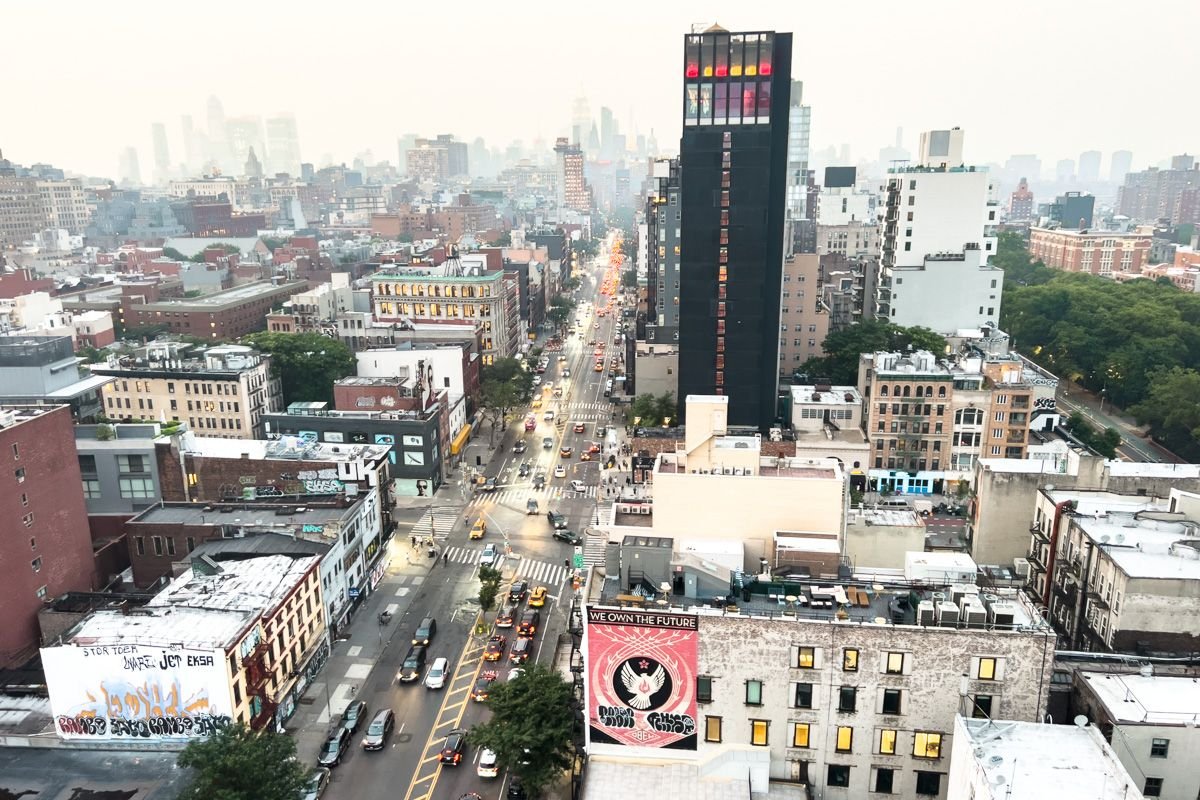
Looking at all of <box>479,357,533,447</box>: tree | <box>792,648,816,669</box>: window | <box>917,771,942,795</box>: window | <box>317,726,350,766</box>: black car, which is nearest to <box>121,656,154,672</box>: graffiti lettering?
<box>317,726,350,766</box>: black car

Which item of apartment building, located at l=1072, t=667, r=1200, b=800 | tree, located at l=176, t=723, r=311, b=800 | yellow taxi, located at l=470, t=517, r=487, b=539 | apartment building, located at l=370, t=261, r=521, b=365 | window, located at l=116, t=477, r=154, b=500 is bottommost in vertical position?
yellow taxi, located at l=470, t=517, r=487, b=539

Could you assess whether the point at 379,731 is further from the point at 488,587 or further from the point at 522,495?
the point at 522,495

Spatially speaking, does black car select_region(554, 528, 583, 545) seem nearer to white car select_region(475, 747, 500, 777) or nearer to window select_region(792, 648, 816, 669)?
white car select_region(475, 747, 500, 777)

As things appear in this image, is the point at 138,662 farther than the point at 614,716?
Yes

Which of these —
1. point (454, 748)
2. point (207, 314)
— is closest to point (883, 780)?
point (454, 748)

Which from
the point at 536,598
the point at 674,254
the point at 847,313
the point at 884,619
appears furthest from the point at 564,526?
the point at 847,313

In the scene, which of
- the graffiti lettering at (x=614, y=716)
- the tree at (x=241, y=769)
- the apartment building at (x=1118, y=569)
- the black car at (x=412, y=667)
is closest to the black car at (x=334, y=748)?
the black car at (x=412, y=667)

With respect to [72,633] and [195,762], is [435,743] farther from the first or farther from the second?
[72,633]

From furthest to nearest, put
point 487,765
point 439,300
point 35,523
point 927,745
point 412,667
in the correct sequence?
point 439,300 → point 35,523 → point 412,667 → point 487,765 → point 927,745
